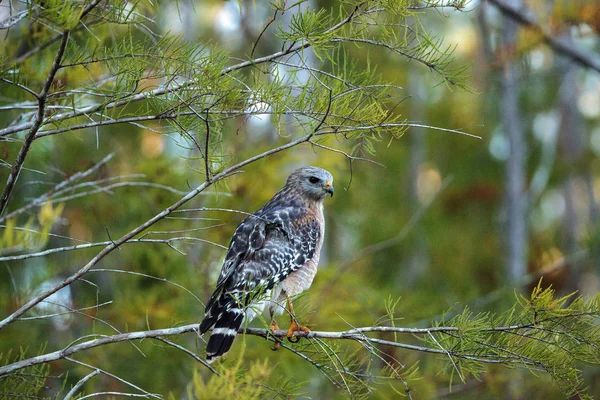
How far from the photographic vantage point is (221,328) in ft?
12.7

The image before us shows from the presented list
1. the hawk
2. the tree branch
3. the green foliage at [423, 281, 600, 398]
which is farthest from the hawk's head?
the green foliage at [423, 281, 600, 398]

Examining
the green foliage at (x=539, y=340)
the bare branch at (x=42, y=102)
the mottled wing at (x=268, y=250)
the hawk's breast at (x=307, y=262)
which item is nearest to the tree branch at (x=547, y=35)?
the hawk's breast at (x=307, y=262)

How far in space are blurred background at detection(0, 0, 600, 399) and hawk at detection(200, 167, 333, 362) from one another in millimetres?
292

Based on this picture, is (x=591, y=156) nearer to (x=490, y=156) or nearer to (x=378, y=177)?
(x=490, y=156)

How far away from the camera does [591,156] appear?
15.0 metres

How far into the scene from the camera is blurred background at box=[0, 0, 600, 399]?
6520 mm

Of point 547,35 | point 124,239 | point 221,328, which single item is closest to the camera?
point 124,239

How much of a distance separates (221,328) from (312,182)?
1945 mm

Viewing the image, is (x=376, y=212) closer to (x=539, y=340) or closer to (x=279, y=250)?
(x=279, y=250)

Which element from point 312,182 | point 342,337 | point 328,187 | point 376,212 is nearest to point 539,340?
point 342,337

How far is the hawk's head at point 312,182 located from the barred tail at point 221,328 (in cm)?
165

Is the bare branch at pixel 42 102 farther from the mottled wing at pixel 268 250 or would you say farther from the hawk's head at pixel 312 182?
the hawk's head at pixel 312 182

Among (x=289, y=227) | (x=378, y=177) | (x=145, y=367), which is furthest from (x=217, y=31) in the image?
(x=289, y=227)

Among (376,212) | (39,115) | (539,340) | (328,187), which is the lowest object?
(376,212)
